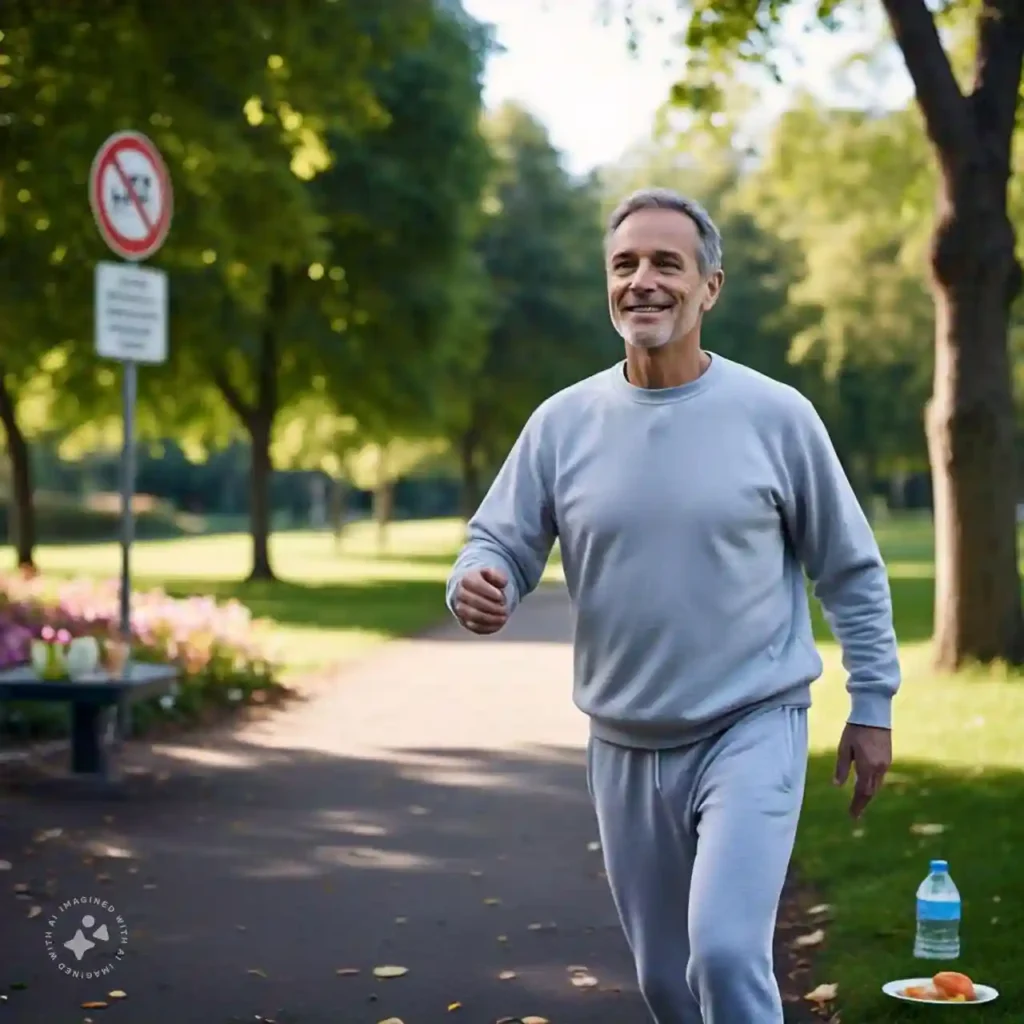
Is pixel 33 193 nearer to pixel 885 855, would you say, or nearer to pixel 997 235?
pixel 997 235

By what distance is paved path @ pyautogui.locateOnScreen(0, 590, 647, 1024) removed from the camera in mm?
5938

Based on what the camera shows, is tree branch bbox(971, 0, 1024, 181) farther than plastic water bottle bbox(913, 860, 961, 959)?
Yes

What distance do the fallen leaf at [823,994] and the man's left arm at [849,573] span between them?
179cm

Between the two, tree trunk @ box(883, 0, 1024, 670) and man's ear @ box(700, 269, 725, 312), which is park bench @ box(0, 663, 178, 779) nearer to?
man's ear @ box(700, 269, 725, 312)

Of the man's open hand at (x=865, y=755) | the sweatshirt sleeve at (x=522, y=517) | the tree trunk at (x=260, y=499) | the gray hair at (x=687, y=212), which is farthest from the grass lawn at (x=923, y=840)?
the tree trunk at (x=260, y=499)

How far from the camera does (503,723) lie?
1310cm

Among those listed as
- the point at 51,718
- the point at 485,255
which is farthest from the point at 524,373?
the point at 51,718

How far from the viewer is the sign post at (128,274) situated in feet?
35.8

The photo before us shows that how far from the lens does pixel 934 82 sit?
14.6m

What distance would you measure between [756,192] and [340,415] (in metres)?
8.93

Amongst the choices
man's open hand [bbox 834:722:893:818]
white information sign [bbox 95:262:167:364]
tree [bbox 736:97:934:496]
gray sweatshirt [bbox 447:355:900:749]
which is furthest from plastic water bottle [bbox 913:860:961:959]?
tree [bbox 736:97:934:496]

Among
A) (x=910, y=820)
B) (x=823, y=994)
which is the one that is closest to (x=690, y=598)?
(x=823, y=994)

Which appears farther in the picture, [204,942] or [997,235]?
[997,235]

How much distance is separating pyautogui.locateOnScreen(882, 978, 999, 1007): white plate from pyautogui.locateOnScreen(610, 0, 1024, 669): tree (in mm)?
9120
